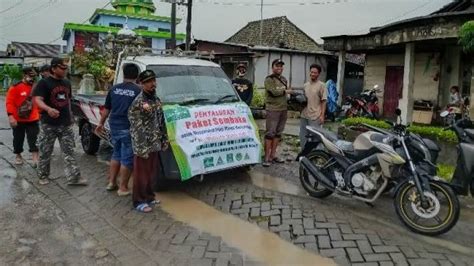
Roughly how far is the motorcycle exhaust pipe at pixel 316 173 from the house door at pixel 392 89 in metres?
13.2

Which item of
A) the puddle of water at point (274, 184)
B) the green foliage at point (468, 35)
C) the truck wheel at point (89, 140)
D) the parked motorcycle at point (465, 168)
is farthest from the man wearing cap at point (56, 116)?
the green foliage at point (468, 35)

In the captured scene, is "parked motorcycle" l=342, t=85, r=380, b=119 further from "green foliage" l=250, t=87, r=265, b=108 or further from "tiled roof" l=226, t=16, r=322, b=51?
"tiled roof" l=226, t=16, r=322, b=51

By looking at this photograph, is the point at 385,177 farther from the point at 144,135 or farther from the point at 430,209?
the point at 144,135

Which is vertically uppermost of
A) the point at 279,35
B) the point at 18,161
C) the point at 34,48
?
the point at 34,48

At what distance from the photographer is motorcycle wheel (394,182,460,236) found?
173 inches

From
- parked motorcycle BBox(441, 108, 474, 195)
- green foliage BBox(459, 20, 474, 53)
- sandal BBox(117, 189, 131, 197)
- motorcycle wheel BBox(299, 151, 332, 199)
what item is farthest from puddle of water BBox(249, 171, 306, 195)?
green foliage BBox(459, 20, 474, 53)

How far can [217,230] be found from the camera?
15.6 ft

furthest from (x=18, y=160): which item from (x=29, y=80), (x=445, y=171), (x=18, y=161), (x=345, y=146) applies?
(x=445, y=171)

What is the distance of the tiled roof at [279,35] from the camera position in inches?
1009

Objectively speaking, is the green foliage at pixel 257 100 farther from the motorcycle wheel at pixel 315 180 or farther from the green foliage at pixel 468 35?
the motorcycle wheel at pixel 315 180

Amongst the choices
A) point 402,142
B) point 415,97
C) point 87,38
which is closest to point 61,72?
point 402,142

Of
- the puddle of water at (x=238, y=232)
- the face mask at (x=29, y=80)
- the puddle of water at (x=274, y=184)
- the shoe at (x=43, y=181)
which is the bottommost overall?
the puddle of water at (x=238, y=232)

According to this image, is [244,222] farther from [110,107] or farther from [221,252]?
[110,107]

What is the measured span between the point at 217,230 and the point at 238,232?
0.76ft
